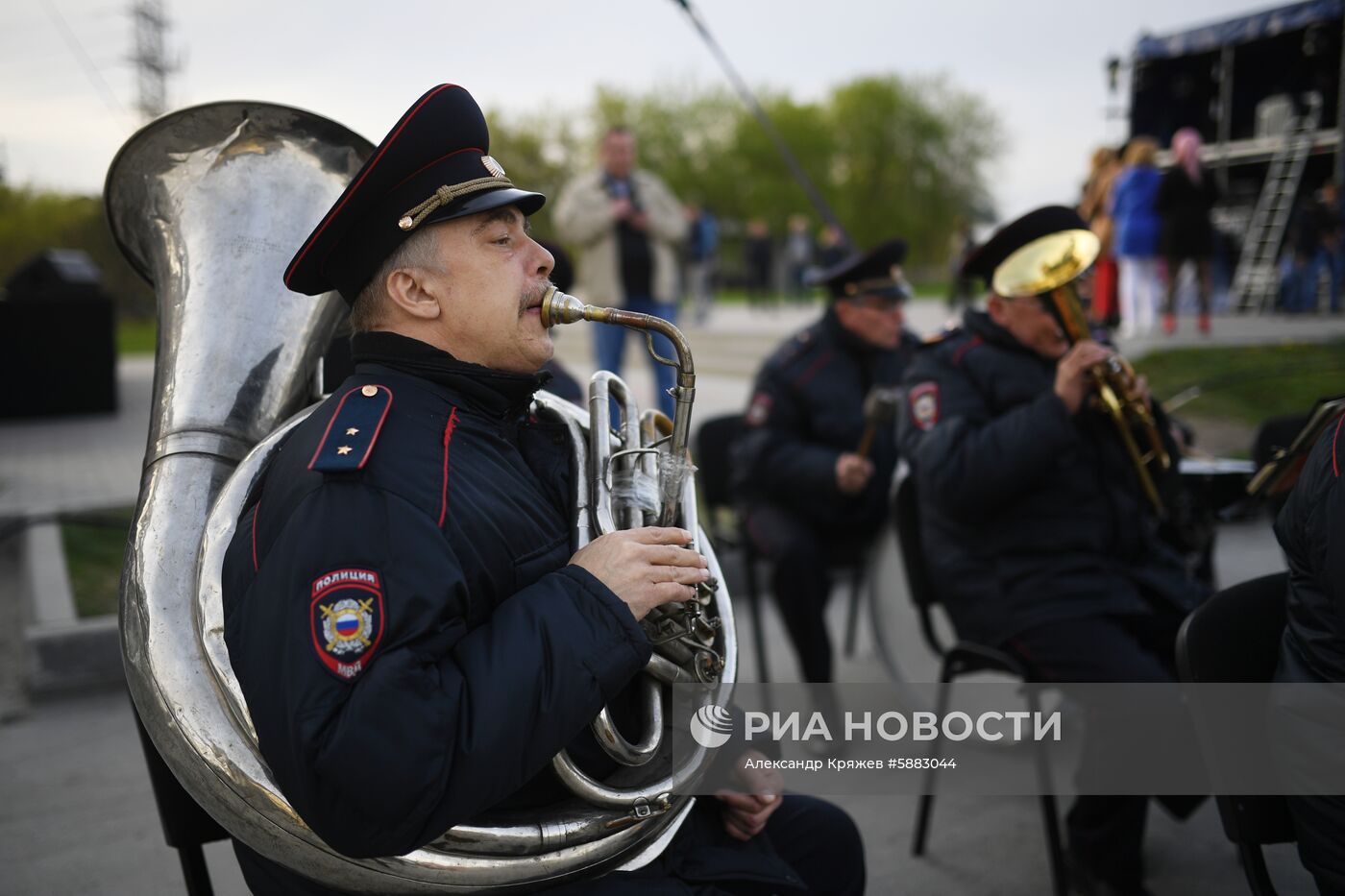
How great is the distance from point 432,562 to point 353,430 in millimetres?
218

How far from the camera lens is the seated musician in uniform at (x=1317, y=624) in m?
1.68

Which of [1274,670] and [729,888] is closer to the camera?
[729,888]

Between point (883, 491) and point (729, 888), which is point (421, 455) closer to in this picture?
point (729, 888)

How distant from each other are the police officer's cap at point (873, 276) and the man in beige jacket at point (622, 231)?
283 cm

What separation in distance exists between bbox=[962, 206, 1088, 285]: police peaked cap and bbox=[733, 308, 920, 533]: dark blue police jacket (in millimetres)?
1109

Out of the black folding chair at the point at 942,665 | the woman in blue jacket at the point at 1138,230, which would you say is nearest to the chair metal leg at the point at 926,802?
the black folding chair at the point at 942,665

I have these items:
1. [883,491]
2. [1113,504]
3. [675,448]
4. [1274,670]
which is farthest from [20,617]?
[1274,670]

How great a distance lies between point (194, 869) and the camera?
1897 mm

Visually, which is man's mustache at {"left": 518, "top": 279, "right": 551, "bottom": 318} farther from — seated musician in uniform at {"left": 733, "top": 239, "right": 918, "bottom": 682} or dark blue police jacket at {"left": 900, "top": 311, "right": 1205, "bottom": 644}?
seated musician in uniform at {"left": 733, "top": 239, "right": 918, "bottom": 682}

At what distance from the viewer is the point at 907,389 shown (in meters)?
3.10

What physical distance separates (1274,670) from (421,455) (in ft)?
5.24

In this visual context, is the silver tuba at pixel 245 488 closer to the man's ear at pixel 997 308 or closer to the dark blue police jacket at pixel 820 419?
the man's ear at pixel 997 308

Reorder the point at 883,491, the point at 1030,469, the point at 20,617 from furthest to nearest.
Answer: the point at 20,617
the point at 883,491
the point at 1030,469

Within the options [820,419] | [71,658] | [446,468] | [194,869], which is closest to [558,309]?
[446,468]
